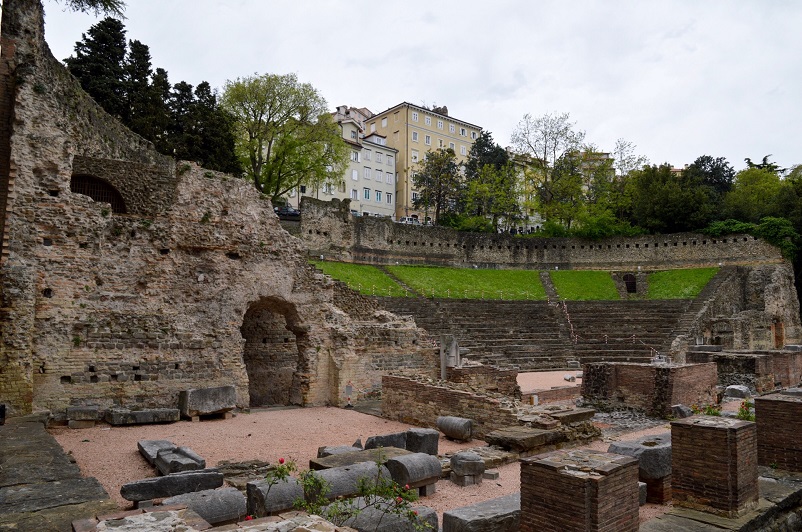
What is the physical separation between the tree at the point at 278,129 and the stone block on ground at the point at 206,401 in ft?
91.2

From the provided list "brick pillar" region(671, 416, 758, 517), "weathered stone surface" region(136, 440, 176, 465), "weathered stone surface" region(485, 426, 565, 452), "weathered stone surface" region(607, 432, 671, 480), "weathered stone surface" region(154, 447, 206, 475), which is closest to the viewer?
"brick pillar" region(671, 416, 758, 517)

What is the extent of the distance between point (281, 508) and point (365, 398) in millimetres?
10590

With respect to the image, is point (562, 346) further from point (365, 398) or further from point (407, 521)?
point (407, 521)

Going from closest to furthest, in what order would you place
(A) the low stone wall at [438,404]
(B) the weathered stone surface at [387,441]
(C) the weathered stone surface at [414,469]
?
(C) the weathered stone surface at [414,469] → (B) the weathered stone surface at [387,441] → (A) the low stone wall at [438,404]

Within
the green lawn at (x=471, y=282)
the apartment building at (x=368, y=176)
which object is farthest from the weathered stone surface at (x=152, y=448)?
the apartment building at (x=368, y=176)

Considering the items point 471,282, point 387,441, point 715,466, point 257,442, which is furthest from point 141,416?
point 471,282

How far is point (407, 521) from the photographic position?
5.87 meters

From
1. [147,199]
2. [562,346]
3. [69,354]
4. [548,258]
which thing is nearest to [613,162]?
[548,258]

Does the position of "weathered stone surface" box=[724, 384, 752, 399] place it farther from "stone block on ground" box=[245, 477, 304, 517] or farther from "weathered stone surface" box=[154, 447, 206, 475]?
"weathered stone surface" box=[154, 447, 206, 475]

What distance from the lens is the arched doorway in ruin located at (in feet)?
59.5

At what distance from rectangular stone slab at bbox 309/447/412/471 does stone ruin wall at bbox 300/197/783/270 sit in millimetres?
28870

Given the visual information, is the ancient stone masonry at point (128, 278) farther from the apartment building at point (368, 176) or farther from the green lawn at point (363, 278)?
the apartment building at point (368, 176)

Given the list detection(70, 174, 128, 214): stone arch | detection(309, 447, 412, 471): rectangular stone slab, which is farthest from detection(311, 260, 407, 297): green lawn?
detection(309, 447, 412, 471): rectangular stone slab

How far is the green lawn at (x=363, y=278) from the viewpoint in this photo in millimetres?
31594
